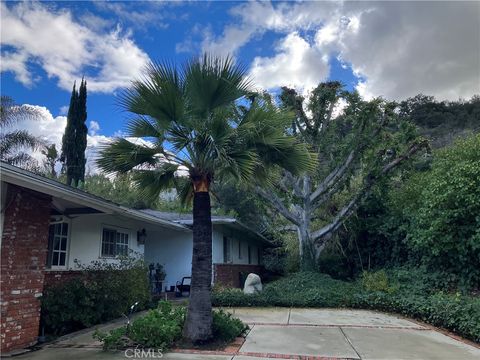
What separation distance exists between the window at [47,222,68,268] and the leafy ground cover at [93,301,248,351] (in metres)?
2.54

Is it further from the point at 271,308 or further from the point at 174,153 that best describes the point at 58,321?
the point at 271,308

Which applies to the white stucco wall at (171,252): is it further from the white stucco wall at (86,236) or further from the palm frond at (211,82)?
the palm frond at (211,82)

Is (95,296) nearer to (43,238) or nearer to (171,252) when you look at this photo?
(43,238)

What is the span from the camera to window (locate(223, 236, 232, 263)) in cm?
1728

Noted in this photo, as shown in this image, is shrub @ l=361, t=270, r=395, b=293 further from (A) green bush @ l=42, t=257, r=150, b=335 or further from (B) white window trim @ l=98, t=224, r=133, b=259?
(B) white window trim @ l=98, t=224, r=133, b=259

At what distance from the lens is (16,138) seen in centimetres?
1936

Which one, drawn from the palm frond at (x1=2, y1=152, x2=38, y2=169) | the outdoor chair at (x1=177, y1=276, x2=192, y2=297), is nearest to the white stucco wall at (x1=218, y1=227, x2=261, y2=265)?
the outdoor chair at (x1=177, y1=276, x2=192, y2=297)

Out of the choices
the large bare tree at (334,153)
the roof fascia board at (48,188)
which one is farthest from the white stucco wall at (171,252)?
the roof fascia board at (48,188)

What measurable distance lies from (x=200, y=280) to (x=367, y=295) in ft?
22.0

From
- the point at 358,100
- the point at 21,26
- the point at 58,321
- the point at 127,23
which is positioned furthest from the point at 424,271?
the point at 21,26

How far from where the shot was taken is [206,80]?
6.34 meters

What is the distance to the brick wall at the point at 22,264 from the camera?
570 centimetres

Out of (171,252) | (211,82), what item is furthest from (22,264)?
(171,252)

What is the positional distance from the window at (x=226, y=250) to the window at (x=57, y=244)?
31.3 feet
